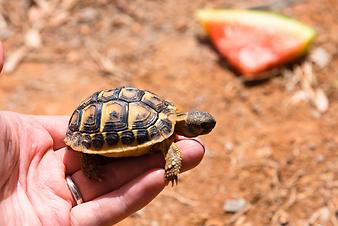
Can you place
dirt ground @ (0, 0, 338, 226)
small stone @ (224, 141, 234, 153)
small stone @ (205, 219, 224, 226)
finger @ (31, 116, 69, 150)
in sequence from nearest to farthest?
finger @ (31, 116, 69, 150) < small stone @ (205, 219, 224, 226) < dirt ground @ (0, 0, 338, 226) < small stone @ (224, 141, 234, 153)

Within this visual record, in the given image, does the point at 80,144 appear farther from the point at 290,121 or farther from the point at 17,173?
the point at 290,121

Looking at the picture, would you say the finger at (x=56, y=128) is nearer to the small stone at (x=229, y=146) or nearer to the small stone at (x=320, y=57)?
the small stone at (x=229, y=146)

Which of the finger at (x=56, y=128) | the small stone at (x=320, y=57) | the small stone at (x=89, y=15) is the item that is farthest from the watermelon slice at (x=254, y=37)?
the finger at (x=56, y=128)

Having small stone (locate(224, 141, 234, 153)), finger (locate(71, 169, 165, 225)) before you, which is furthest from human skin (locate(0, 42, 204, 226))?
small stone (locate(224, 141, 234, 153))

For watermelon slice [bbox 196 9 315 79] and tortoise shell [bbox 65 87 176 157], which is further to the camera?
watermelon slice [bbox 196 9 315 79]

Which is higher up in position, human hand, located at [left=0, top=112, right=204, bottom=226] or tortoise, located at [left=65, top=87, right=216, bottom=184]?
tortoise, located at [left=65, top=87, right=216, bottom=184]

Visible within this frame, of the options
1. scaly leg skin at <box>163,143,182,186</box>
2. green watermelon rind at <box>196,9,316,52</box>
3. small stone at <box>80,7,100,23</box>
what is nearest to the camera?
scaly leg skin at <box>163,143,182,186</box>

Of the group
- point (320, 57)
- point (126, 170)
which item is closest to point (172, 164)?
point (126, 170)

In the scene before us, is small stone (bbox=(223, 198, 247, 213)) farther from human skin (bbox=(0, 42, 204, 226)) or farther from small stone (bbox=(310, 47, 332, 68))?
small stone (bbox=(310, 47, 332, 68))
